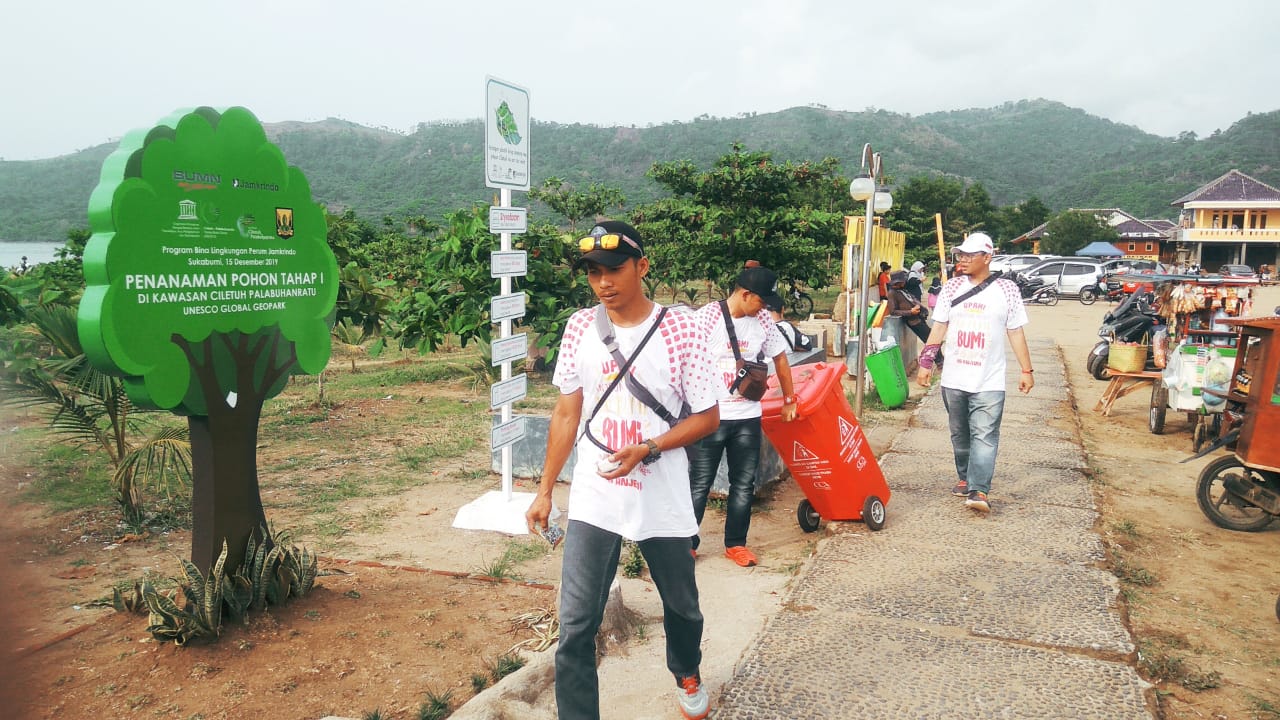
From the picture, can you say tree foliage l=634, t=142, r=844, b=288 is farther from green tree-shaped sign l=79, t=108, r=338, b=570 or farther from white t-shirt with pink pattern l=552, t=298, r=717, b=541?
white t-shirt with pink pattern l=552, t=298, r=717, b=541

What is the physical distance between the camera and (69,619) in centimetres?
370

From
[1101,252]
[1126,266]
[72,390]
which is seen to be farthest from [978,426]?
[1101,252]

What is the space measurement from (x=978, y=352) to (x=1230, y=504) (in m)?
1.96

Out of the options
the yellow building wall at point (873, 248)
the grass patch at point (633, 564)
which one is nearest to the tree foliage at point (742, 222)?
the yellow building wall at point (873, 248)

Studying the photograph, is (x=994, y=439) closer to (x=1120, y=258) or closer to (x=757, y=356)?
(x=757, y=356)

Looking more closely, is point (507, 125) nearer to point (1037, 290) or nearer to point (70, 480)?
point (70, 480)

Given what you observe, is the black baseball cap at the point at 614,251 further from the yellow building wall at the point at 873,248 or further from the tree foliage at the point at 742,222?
the tree foliage at the point at 742,222

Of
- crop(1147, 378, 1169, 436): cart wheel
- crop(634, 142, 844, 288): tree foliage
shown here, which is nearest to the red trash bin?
crop(1147, 378, 1169, 436): cart wheel

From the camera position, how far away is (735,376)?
4129mm

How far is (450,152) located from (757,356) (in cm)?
8239

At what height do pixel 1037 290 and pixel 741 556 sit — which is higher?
pixel 1037 290

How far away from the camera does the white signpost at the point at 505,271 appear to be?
205 inches

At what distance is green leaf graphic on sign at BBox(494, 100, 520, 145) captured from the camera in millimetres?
5348

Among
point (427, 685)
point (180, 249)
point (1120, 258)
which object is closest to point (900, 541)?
point (427, 685)
